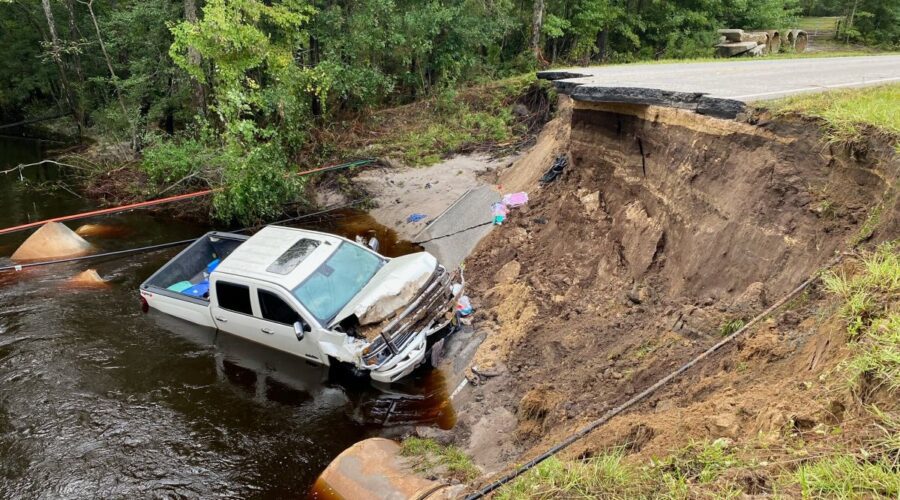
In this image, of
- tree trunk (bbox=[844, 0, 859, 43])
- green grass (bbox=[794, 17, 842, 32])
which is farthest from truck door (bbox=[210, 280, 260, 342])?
green grass (bbox=[794, 17, 842, 32])

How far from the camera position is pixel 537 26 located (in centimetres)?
2177

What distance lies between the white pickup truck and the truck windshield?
0.05 ft

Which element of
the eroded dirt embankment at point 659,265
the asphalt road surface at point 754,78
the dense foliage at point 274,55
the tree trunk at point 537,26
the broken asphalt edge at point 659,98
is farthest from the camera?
the tree trunk at point 537,26

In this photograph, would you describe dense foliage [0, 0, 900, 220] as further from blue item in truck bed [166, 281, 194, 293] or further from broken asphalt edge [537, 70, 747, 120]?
broken asphalt edge [537, 70, 747, 120]

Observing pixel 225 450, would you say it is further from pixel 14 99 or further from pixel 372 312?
pixel 14 99

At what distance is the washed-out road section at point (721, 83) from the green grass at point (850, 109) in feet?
1.58

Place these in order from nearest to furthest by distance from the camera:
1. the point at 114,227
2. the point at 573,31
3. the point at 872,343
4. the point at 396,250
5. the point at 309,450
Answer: the point at 872,343
the point at 309,450
the point at 396,250
the point at 114,227
the point at 573,31

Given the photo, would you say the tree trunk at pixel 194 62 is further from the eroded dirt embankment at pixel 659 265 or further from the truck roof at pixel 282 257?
the eroded dirt embankment at pixel 659 265

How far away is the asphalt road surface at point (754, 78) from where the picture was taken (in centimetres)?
795

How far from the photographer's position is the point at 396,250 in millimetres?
13211

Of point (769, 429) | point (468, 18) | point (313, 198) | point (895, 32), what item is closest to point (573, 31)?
point (468, 18)

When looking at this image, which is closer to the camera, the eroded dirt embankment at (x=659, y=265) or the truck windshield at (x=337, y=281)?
the eroded dirt embankment at (x=659, y=265)

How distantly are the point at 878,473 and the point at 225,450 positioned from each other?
700cm

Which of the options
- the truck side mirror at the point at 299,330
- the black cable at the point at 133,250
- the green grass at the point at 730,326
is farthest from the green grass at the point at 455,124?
the green grass at the point at 730,326
